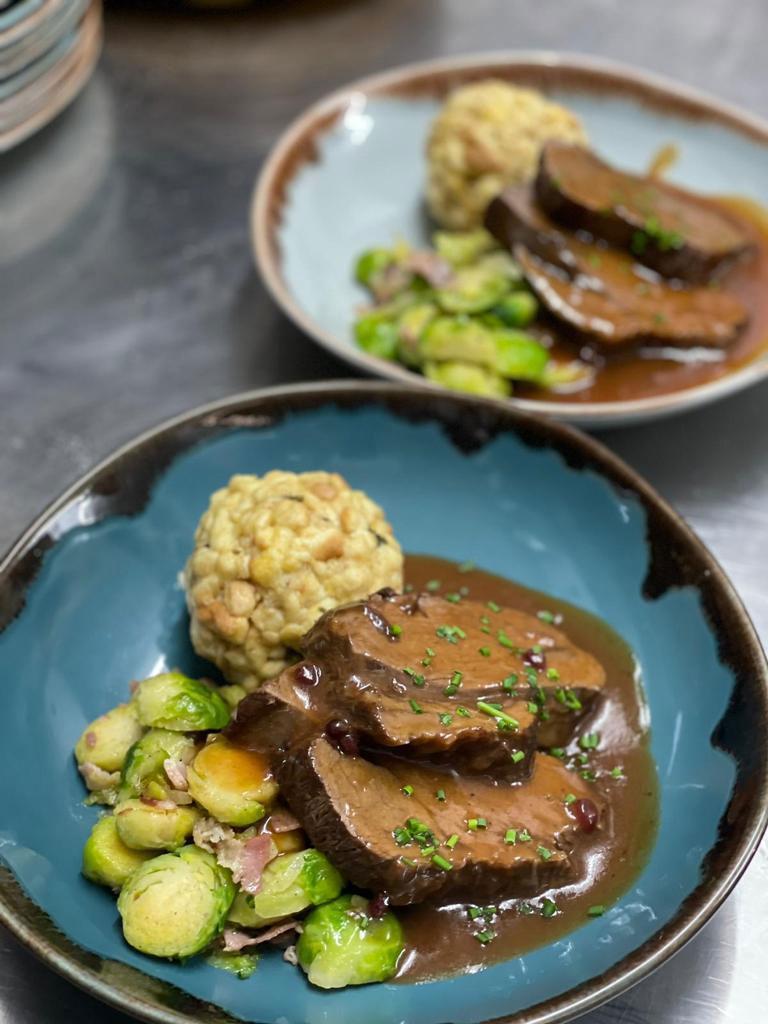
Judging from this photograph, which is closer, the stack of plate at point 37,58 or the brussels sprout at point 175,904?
the brussels sprout at point 175,904

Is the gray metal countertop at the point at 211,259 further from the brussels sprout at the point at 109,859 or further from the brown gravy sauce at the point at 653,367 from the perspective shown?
the brussels sprout at the point at 109,859

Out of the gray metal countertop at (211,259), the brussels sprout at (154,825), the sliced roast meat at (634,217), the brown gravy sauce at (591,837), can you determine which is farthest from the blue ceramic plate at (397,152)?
the brussels sprout at (154,825)

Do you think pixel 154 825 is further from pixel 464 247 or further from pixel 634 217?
pixel 634 217

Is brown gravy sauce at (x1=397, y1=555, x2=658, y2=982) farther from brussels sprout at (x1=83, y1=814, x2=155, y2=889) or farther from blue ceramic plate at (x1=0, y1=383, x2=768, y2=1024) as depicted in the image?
brussels sprout at (x1=83, y1=814, x2=155, y2=889)

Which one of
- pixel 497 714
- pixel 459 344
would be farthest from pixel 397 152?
pixel 497 714

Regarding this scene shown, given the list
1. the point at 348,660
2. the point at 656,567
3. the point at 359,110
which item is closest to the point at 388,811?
the point at 348,660
